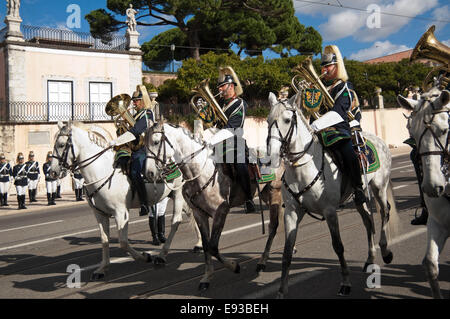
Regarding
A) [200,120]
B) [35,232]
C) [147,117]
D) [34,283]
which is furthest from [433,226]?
[35,232]

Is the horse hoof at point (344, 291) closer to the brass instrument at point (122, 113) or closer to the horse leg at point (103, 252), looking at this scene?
the horse leg at point (103, 252)

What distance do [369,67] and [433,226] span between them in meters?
48.5

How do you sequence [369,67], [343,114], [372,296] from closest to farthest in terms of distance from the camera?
[372,296]
[343,114]
[369,67]

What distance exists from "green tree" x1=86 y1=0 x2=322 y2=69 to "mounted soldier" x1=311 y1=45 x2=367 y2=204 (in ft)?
86.0

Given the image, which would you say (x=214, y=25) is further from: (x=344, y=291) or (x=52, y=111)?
(x=344, y=291)

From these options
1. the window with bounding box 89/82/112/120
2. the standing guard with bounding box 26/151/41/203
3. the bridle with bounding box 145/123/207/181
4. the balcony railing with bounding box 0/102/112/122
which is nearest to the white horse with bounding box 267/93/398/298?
the bridle with bounding box 145/123/207/181

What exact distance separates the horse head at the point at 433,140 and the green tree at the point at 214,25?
28.4 m

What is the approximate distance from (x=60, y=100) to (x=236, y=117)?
2202 cm

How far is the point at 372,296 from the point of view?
522cm

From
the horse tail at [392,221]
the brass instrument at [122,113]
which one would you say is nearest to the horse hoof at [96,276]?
the brass instrument at [122,113]

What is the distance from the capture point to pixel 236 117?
259 inches

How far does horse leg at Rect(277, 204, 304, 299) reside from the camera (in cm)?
529

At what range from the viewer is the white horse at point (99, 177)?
719 cm

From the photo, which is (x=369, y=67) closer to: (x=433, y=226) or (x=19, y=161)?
(x=19, y=161)
